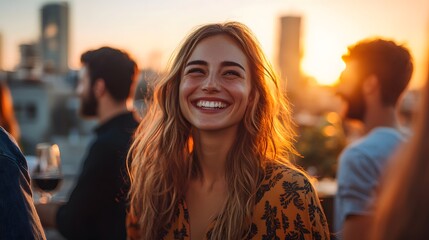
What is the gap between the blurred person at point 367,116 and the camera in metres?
2.48

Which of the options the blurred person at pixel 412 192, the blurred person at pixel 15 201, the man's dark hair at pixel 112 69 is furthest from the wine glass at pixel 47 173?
the blurred person at pixel 412 192

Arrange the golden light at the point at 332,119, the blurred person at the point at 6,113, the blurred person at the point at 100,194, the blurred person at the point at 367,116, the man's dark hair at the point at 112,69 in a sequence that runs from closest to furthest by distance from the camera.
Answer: the blurred person at the point at 367,116, the blurred person at the point at 100,194, the man's dark hair at the point at 112,69, the blurred person at the point at 6,113, the golden light at the point at 332,119

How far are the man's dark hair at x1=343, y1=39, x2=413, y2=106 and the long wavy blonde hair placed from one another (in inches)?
24.5

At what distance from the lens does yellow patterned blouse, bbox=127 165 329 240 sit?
6.36 ft

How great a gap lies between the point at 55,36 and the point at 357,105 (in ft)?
203

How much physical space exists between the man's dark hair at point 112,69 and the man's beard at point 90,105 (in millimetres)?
86

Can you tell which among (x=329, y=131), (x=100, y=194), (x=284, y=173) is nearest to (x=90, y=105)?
(x=100, y=194)

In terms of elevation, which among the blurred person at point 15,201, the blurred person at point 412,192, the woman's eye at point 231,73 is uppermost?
the woman's eye at point 231,73

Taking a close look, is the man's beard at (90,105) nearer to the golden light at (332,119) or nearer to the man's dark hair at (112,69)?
the man's dark hair at (112,69)

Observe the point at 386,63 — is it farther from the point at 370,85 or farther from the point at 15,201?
the point at 15,201

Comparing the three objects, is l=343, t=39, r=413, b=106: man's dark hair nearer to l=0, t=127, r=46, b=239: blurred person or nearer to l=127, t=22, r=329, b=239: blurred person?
l=127, t=22, r=329, b=239: blurred person

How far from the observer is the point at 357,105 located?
2.93 meters

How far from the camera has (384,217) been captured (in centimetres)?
94

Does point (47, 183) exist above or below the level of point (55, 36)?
above
